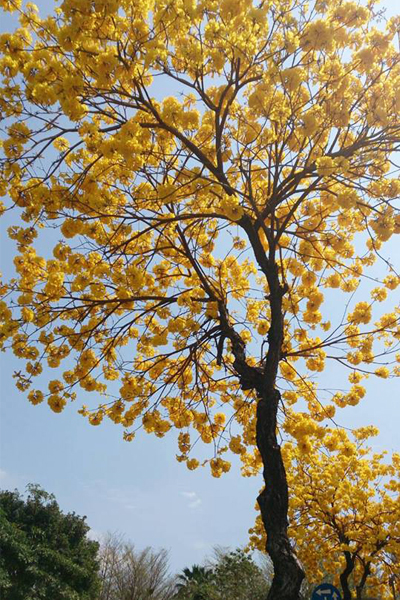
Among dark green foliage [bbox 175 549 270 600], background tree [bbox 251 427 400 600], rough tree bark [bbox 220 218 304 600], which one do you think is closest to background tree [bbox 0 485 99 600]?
dark green foliage [bbox 175 549 270 600]

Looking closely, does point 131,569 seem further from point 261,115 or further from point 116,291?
point 261,115

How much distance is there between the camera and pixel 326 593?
6.12 m

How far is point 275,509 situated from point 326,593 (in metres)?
2.79

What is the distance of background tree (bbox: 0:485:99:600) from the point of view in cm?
1494

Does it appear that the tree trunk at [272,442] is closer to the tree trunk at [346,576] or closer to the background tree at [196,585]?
the tree trunk at [346,576]

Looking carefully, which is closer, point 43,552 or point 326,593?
point 326,593

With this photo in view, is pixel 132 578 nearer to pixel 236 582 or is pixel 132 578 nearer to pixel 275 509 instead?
pixel 236 582

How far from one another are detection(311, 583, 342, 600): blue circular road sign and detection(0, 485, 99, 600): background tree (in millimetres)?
11110

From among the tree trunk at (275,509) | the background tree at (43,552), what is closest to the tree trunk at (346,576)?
the tree trunk at (275,509)

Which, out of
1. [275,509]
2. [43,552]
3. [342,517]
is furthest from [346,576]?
[43,552]

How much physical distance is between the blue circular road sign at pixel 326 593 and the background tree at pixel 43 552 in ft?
36.4

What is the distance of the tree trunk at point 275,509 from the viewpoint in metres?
3.88

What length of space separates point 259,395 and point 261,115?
2453mm

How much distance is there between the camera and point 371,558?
1006 cm
